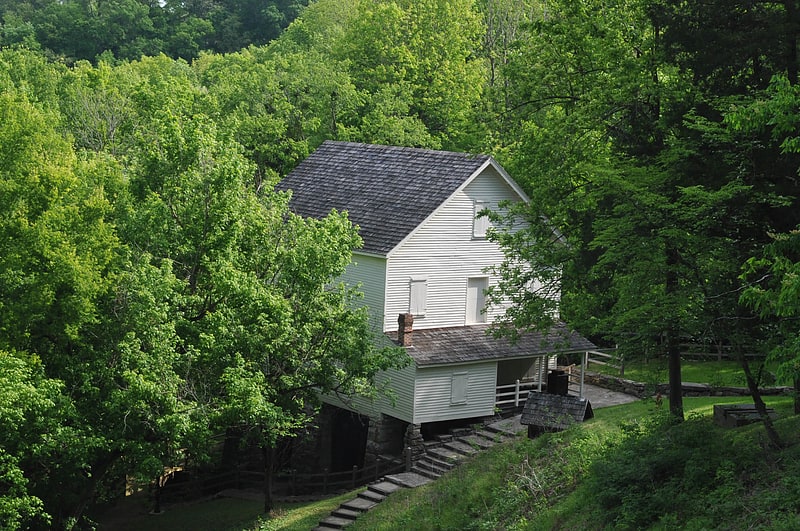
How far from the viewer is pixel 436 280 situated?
125 feet

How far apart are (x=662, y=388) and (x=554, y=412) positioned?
313 inches

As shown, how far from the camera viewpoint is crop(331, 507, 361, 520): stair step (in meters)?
31.0

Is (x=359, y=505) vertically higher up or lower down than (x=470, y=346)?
lower down

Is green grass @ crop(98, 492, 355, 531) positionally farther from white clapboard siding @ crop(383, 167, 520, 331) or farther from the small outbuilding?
white clapboard siding @ crop(383, 167, 520, 331)

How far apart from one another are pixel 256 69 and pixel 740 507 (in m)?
45.9

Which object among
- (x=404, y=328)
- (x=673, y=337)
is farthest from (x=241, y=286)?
(x=673, y=337)

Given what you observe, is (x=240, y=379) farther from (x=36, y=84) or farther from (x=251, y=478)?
(x=36, y=84)

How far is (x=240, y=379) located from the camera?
2783 centimetres

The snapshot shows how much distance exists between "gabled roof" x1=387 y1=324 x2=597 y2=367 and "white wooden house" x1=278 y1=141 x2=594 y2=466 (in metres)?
0.04

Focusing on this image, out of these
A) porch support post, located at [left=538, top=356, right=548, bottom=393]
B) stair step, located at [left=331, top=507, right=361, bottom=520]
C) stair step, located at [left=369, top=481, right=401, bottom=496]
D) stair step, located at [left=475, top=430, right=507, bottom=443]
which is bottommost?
stair step, located at [left=331, top=507, right=361, bottom=520]

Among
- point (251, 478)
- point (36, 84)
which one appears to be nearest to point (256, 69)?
point (36, 84)

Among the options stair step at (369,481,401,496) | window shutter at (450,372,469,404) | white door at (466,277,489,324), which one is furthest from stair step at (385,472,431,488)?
white door at (466,277,489,324)

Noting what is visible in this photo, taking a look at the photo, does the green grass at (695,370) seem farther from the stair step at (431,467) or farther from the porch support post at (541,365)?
the stair step at (431,467)

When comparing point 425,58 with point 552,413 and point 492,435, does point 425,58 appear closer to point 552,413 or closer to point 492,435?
point 492,435
